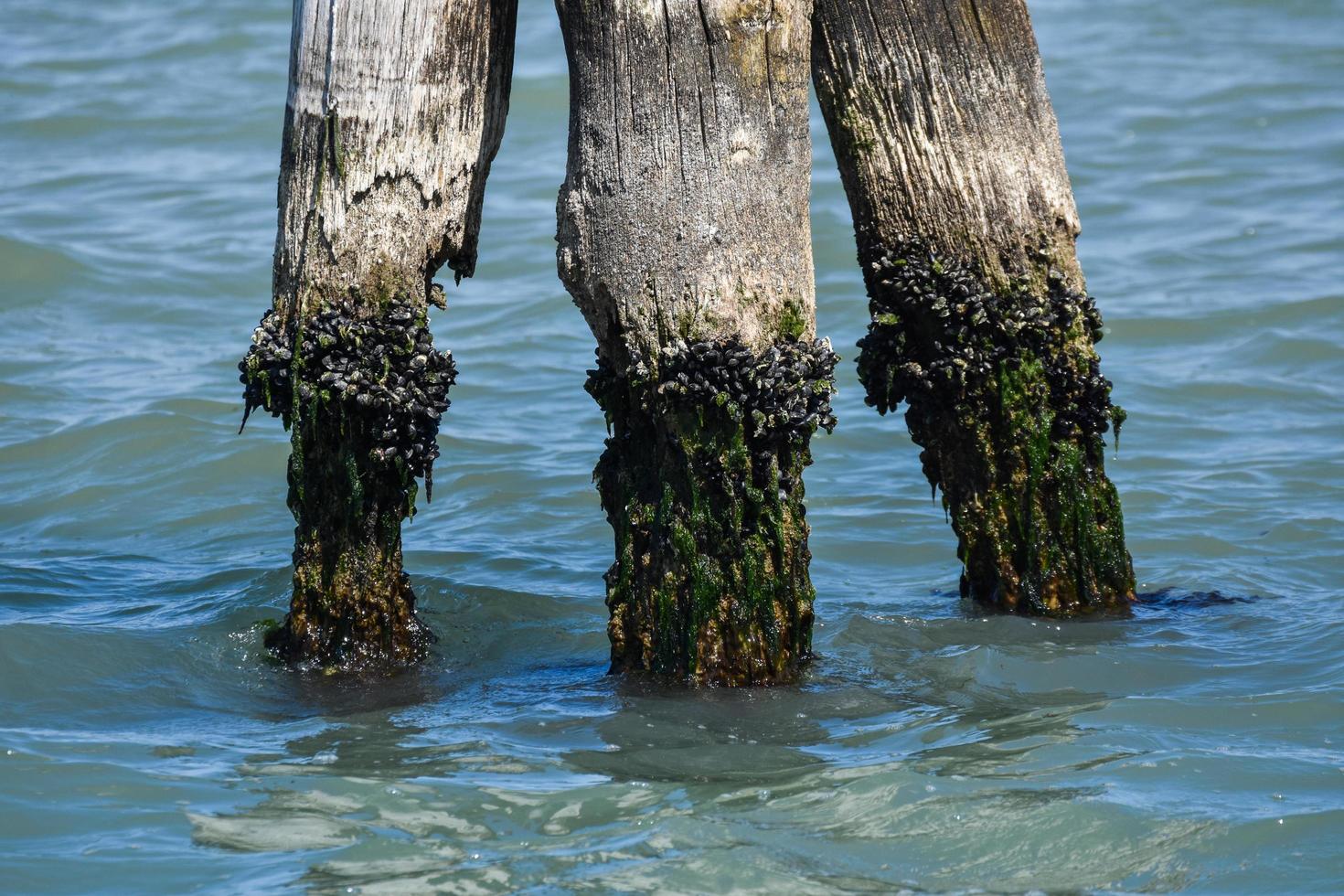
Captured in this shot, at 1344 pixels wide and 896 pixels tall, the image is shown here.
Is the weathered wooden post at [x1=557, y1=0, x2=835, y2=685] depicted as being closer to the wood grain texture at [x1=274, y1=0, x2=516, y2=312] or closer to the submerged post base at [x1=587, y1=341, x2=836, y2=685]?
the submerged post base at [x1=587, y1=341, x2=836, y2=685]

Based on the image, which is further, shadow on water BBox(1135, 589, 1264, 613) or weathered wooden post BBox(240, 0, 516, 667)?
shadow on water BBox(1135, 589, 1264, 613)

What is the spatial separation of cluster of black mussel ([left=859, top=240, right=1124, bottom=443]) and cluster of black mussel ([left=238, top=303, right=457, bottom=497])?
5.00 ft

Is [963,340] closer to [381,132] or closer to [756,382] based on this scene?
[756,382]

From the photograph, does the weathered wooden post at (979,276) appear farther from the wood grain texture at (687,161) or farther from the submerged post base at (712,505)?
the submerged post base at (712,505)

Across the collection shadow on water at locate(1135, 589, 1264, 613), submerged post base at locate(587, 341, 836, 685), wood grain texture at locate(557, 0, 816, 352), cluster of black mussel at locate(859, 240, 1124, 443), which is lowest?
shadow on water at locate(1135, 589, 1264, 613)

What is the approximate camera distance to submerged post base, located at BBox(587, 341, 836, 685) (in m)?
4.55

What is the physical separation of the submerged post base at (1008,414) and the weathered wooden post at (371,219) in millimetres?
1478

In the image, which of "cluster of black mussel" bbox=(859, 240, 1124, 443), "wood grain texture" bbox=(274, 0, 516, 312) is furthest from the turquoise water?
"wood grain texture" bbox=(274, 0, 516, 312)

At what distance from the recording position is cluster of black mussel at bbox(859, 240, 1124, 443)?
523 centimetres

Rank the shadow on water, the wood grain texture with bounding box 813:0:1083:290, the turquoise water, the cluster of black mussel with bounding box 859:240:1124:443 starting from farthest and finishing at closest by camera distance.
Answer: the shadow on water → the cluster of black mussel with bounding box 859:240:1124:443 → the wood grain texture with bounding box 813:0:1083:290 → the turquoise water

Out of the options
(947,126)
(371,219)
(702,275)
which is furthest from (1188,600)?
(371,219)

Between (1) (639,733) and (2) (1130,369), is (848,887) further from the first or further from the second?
(2) (1130,369)

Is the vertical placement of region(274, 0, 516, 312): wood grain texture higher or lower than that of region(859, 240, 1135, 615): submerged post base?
higher

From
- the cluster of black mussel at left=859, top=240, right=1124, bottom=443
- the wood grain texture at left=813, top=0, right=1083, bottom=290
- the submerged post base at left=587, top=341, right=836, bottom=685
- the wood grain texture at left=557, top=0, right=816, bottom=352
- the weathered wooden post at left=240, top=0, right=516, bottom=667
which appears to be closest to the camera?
the wood grain texture at left=557, top=0, right=816, bottom=352
